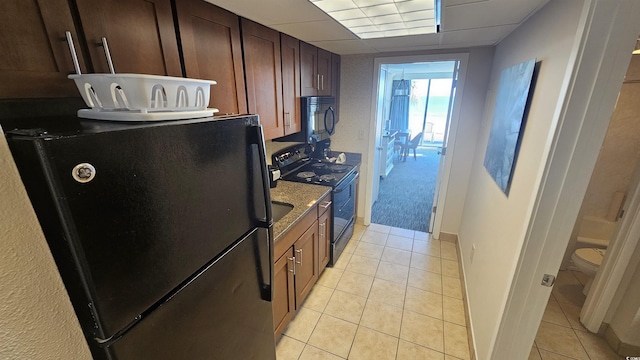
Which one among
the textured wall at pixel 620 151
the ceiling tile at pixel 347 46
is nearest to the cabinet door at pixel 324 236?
the ceiling tile at pixel 347 46

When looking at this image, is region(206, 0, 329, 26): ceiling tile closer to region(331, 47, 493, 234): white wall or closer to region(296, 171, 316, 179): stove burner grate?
region(296, 171, 316, 179): stove burner grate

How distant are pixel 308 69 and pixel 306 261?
5.48 feet

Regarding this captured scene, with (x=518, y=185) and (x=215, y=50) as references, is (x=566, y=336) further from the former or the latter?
(x=215, y=50)

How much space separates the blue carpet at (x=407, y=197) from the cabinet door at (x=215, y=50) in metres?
2.69

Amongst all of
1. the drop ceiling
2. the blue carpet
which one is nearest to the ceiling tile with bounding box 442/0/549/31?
the drop ceiling

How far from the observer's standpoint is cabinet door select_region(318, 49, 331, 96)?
2529mm

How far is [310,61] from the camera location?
91.4 inches

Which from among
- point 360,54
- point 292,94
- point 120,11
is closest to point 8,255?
point 120,11

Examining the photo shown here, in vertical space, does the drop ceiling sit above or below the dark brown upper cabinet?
above

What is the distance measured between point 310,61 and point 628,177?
313cm

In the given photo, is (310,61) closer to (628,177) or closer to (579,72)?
(579,72)

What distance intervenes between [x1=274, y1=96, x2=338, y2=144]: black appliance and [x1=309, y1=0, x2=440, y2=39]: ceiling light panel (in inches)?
26.2

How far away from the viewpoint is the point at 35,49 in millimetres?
734

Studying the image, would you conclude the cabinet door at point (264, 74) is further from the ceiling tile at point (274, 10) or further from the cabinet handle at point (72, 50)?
the cabinet handle at point (72, 50)
